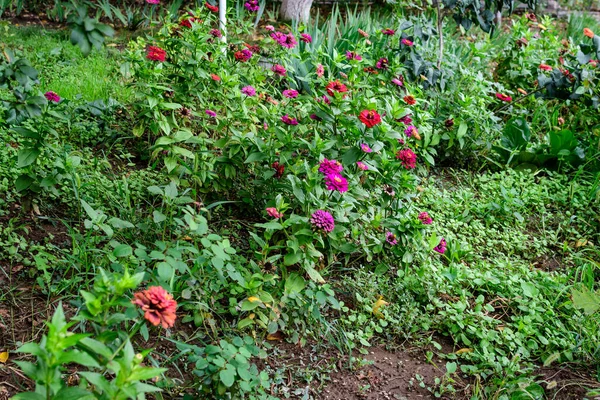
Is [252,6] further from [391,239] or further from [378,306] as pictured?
[378,306]

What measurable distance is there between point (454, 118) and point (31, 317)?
2.87 m

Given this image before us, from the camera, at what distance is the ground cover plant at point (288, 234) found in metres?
2.37

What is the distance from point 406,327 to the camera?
113 inches

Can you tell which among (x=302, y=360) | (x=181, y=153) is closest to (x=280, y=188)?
(x=181, y=153)

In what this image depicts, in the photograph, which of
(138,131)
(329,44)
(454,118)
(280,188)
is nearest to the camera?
(280,188)

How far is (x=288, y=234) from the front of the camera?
2.80 metres

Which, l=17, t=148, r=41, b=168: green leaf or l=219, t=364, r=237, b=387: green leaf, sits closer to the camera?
l=219, t=364, r=237, b=387: green leaf

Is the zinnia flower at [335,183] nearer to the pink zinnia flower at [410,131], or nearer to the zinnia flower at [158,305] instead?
the pink zinnia flower at [410,131]

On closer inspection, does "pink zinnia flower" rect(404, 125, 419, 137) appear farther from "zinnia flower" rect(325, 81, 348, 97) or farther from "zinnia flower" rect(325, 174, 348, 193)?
"zinnia flower" rect(325, 174, 348, 193)

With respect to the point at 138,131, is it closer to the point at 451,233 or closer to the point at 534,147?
the point at 451,233

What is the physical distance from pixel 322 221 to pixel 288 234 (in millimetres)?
317

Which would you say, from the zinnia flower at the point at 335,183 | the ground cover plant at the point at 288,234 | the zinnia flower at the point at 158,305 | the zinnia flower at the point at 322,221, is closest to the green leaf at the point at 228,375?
the ground cover plant at the point at 288,234

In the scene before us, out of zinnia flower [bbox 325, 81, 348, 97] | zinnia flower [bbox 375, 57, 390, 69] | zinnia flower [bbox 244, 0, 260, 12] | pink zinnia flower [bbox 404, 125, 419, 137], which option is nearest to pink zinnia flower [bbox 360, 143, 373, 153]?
zinnia flower [bbox 325, 81, 348, 97]

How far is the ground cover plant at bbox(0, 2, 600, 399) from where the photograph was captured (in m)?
2.37
